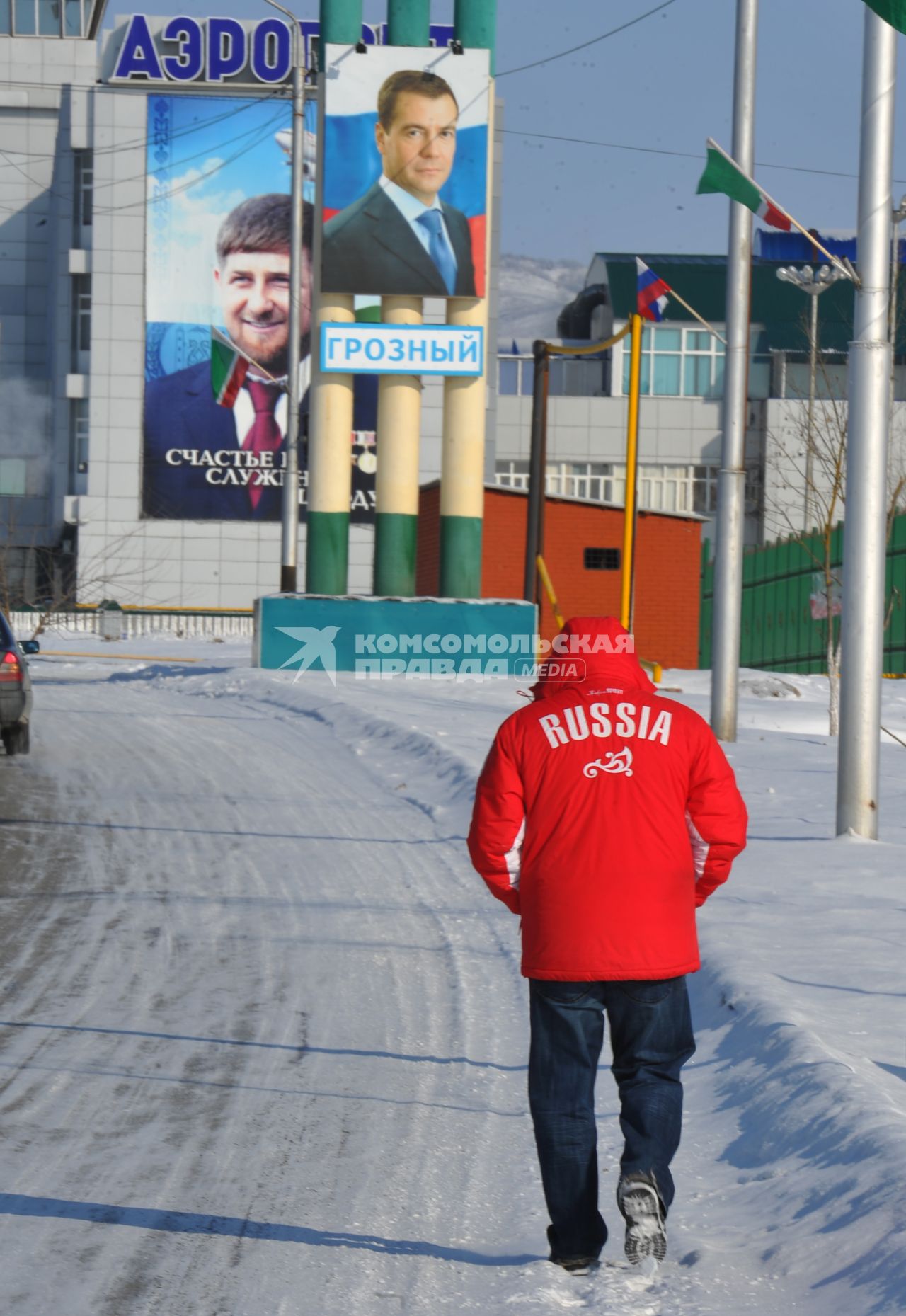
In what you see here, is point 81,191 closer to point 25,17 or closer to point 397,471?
point 25,17

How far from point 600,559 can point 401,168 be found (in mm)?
13341

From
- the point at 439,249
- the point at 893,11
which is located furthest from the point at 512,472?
the point at 893,11

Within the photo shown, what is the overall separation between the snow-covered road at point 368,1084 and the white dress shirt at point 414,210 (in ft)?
49.7

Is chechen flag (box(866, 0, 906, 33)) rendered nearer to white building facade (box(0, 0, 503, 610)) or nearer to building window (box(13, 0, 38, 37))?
white building facade (box(0, 0, 503, 610))

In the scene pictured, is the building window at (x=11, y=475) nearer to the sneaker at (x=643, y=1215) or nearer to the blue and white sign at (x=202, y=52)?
the blue and white sign at (x=202, y=52)

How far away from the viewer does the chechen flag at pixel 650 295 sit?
811 inches

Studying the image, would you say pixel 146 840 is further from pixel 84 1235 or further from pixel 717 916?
pixel 84 1235

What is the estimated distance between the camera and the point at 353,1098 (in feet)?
19.5

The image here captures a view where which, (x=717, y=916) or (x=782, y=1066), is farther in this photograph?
(x=717, y=916)

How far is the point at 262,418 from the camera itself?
55219 mm

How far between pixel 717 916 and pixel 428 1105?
3224 millimetres

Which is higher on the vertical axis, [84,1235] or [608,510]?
[608,510]

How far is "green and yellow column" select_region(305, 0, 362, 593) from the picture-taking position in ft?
83.4

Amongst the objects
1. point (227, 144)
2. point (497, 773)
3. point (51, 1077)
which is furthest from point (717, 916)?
point (227, 144)
